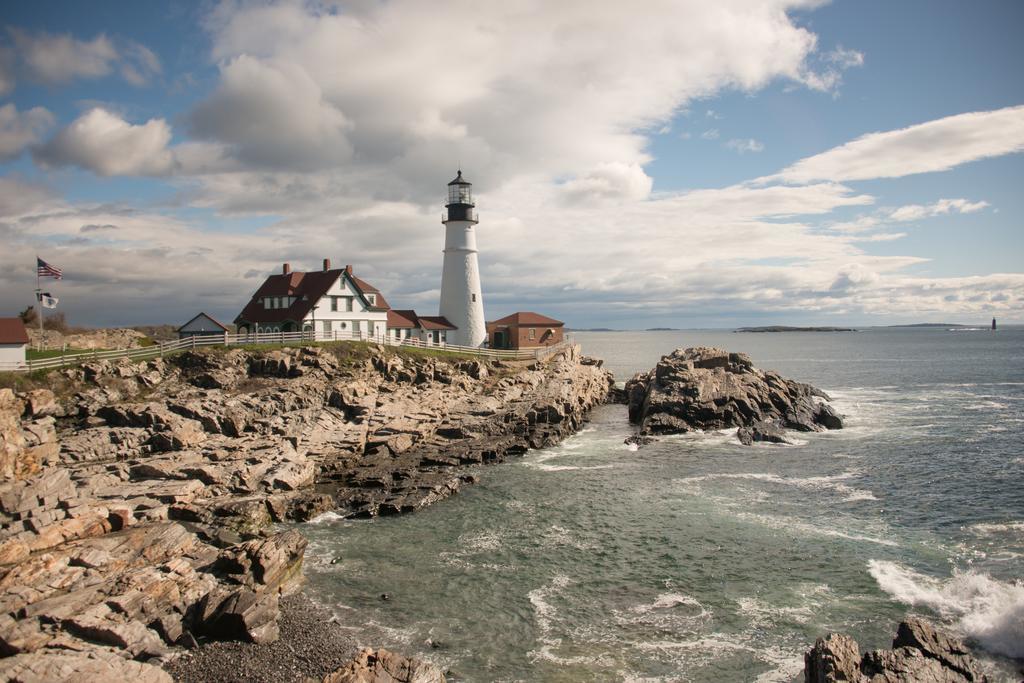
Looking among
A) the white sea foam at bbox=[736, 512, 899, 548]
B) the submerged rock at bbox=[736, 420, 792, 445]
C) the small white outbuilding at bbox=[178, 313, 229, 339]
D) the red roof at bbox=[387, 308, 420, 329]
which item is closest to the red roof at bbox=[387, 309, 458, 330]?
the red roof at bbox=[387, 308, 420, 329]

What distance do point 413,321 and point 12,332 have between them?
27274mm

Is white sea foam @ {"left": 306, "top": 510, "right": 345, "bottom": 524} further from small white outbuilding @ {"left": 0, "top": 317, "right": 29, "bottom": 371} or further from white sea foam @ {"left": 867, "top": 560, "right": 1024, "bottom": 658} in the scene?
small white outbuilding @ {"left": 0, "top": 317, "right": 29, "bottom": 371}

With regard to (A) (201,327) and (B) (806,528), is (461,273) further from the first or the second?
(B) (806,528)

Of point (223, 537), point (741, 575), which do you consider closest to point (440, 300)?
point (223, 537)

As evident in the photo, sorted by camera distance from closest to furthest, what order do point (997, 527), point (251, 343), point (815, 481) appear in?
1. point (997, 527)
2. point (815, 481)
3. point (251, 343)

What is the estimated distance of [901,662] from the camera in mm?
11609

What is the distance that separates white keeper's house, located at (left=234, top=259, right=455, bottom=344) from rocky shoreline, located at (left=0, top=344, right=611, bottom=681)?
5338 mm

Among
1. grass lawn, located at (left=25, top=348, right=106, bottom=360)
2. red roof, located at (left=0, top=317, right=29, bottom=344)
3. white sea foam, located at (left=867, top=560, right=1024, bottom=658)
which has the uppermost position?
red roof, located at (left=0, top=317, right=29, bottom=344)

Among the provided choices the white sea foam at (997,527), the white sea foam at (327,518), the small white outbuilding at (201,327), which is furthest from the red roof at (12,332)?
the white sea foam at (997,527)

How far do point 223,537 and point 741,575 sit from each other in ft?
53.4

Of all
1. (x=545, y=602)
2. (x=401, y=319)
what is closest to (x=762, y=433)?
(x=545, y=602)

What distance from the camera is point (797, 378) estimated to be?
244ft

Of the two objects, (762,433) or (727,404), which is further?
(727,404)

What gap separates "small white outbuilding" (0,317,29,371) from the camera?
104 feet
